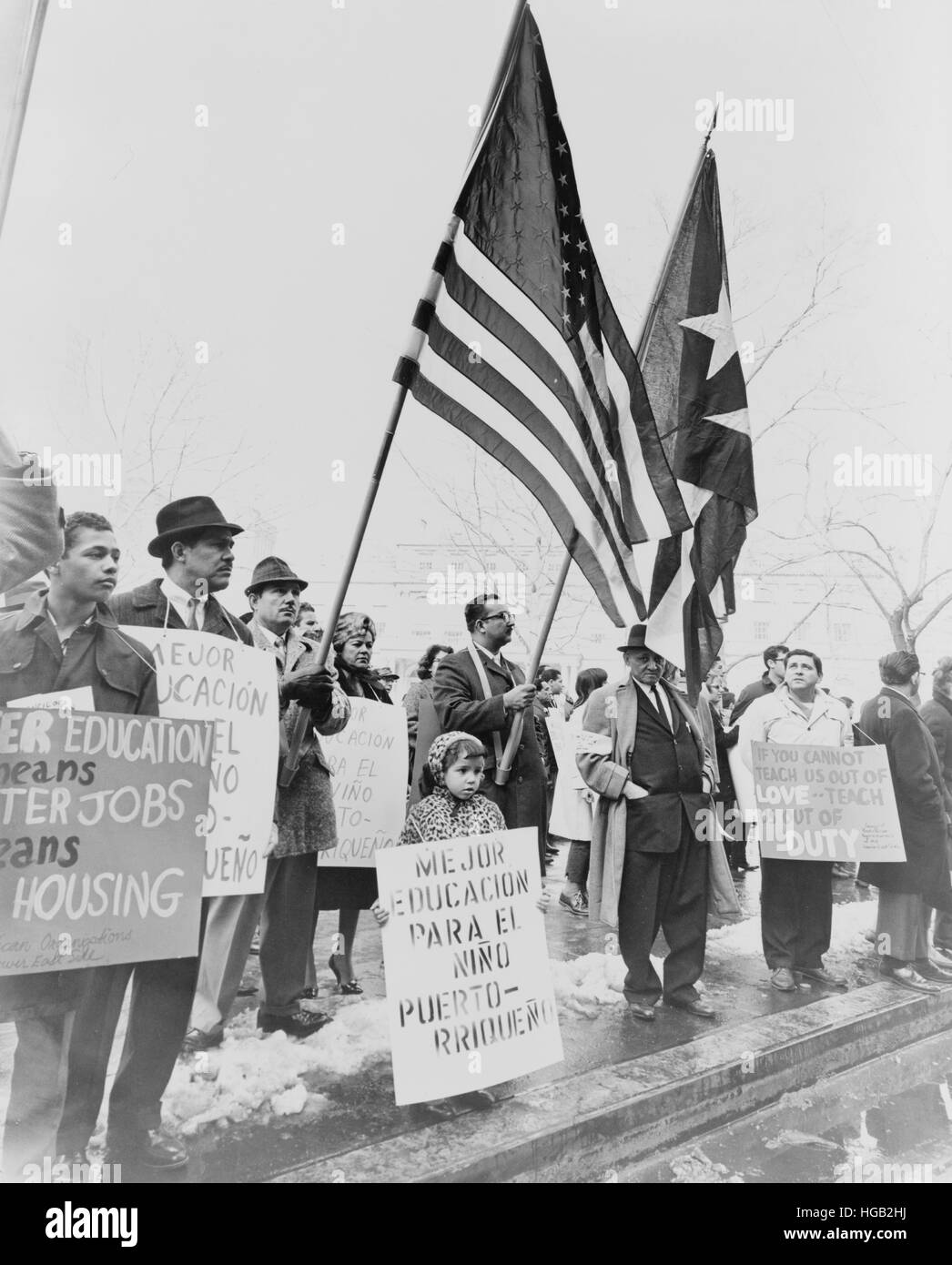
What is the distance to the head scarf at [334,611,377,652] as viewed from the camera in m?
4.02

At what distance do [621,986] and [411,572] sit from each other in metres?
2.20

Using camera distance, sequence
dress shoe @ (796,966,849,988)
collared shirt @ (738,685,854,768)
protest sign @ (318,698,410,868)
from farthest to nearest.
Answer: collared shirt @ (738,685,854,768) → dress shoe @ (796,966,849,988) → protest sign @ (318,698,410,868)

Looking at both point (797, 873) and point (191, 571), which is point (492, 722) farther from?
point (797, 873)

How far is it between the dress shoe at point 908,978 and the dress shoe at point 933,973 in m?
0.03

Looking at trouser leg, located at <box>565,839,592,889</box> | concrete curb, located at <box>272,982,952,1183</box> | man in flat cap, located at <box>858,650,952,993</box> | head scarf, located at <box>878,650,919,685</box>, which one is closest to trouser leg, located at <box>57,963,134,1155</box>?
concrete curb, located at <box>272,982,952,1183</box>

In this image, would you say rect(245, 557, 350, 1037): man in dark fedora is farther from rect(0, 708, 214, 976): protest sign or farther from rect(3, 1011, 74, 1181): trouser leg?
rect(3, 1011, 74, 1181): trouser leg

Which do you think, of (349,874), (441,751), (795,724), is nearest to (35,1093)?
(349,874)

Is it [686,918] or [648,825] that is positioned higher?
[648,825]

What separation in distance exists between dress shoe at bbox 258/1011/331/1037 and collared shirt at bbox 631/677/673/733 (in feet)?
6.72

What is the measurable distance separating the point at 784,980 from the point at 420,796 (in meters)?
2.21

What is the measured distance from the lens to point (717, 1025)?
4449mm

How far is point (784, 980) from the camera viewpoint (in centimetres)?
488

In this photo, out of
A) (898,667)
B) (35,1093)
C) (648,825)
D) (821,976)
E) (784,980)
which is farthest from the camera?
(898,667)
